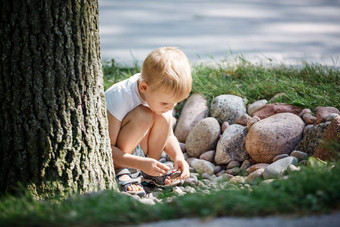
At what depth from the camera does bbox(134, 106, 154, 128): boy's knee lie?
3223mm

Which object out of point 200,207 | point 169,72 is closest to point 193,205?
point 200,207

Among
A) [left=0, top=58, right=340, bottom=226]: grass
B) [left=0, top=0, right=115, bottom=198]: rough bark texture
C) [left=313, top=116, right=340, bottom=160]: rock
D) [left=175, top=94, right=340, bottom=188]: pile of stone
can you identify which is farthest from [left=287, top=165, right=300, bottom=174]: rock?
[left=0, top=0, right=115, bottom=198]: rough bark texture

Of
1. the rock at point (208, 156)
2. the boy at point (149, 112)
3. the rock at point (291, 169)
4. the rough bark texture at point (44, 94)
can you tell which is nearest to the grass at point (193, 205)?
the rough bark texture at point (44, 94)

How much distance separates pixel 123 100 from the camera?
3.27m

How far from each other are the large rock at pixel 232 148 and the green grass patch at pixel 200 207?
1.80 meters

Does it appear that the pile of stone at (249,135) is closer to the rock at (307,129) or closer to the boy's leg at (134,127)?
the rock at (307,129)

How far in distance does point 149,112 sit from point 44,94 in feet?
3.16

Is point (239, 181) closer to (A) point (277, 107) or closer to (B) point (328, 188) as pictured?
(A) point (277, 107)

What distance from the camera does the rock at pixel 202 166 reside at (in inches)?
152

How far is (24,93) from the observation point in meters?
2.47

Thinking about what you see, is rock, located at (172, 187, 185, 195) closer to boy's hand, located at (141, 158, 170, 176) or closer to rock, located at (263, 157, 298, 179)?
boy's hand, located at (141, 158, 170, 176)

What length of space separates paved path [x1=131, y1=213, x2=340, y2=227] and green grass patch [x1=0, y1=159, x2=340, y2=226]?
4 centimetres

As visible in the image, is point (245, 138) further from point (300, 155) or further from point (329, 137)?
point (329, 137)

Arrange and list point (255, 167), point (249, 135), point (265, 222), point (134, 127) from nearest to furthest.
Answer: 1. point (265, 222)
2. point (134, 127)
3. point (255, 167)
4. point (249, 135)
